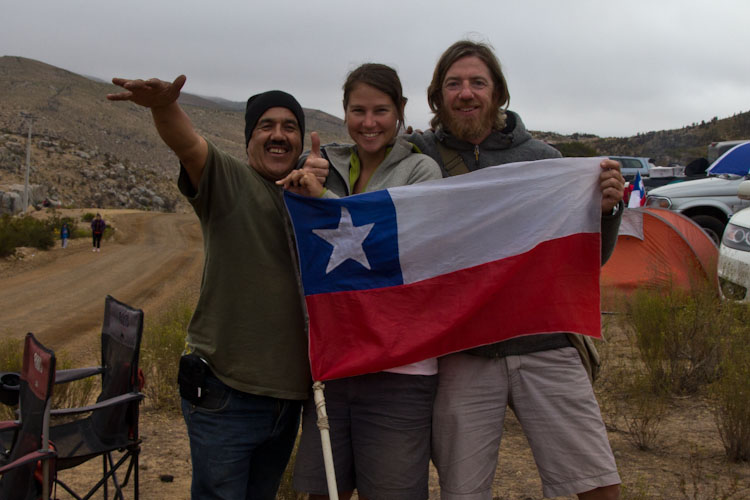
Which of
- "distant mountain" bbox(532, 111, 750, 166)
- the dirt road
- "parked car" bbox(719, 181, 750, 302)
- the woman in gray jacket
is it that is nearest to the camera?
the woman in gray jacket

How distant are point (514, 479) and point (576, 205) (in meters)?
2.36

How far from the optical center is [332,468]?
2.67m

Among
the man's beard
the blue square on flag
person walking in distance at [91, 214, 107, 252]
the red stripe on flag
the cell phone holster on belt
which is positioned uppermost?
the man's beard

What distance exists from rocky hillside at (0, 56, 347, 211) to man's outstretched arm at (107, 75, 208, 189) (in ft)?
45.7

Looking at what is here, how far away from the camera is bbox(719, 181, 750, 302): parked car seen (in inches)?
297

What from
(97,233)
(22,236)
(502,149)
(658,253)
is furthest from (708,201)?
(22,236)

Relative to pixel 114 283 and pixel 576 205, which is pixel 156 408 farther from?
pixel 114 283

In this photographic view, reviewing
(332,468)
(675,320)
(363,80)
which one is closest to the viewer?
(332,468)

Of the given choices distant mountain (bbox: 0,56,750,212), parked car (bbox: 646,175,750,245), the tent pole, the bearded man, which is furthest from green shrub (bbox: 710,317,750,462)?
distant mountain (bbox: 0,56,750,212)

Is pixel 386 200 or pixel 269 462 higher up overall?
pixel 386 200

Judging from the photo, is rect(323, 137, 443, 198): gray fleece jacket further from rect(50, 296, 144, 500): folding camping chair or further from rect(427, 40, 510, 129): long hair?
rect(50, 296, 144, 500): folding camping chair

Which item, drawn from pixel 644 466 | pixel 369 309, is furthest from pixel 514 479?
pixel 369 309

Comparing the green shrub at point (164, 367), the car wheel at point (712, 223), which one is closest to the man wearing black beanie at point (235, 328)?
the green shrub at point (164, 367)

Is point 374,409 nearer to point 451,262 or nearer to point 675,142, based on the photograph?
point 451,262
